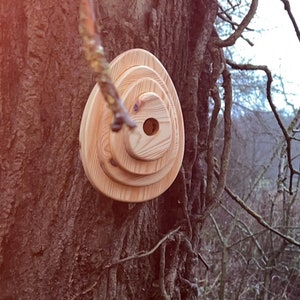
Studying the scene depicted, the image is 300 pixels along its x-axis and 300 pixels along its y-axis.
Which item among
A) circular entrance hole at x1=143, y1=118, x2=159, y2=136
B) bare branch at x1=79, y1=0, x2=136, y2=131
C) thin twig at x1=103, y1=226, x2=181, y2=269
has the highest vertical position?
circular entrance hole at x1=143, y1=118, x2=159, y2=136

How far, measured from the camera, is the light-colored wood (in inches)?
26.4

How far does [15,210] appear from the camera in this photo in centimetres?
74

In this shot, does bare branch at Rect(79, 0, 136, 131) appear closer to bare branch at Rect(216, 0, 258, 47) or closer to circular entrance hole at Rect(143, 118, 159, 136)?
circular entrance hole at Rect(143, 118, 159, 136)

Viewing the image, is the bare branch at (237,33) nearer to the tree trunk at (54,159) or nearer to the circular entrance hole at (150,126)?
the tree trunk at (54,159)

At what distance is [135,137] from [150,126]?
0.05 metres

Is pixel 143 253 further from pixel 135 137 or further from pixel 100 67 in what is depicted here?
pixel 100 67

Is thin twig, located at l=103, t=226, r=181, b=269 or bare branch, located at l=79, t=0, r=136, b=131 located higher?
bare branch, located at l=79, t=0, r=136, b=131

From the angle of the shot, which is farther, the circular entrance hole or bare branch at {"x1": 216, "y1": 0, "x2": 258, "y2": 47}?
bare branch at {"x1": 216, "y1": 0, "x2": 258, "y2": 47}

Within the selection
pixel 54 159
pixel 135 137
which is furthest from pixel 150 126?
pixel 54 159

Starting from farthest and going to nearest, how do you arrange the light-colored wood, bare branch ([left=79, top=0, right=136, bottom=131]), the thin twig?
the thin twig, the light-colored wood, bare branch ([left=79, top=0, right=136, bottom=131])

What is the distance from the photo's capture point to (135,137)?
67cm

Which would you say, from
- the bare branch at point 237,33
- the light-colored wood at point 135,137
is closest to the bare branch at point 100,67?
the light-colored wood at point 135,137

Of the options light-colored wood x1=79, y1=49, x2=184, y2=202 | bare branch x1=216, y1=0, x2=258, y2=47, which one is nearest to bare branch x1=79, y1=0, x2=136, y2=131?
light-colored wood x1=79, y1=49, x2=184, y2=202

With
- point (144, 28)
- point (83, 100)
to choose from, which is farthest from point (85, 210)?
point (144, 28)
